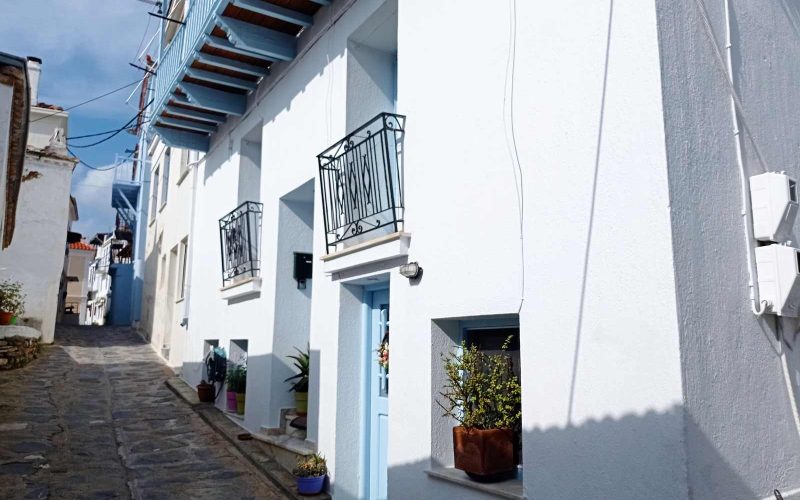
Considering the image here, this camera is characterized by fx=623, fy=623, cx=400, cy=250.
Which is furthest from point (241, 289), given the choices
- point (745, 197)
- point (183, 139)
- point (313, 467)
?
point (745, 197)

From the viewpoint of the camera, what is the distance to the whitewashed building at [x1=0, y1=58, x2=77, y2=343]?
15.4 meters

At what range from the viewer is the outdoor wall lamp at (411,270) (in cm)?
479

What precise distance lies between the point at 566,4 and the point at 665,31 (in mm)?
687

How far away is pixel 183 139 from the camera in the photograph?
10859 millimetres

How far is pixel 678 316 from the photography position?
3000mm

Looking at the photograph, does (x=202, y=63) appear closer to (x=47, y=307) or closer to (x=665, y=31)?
(x=665, y=31)

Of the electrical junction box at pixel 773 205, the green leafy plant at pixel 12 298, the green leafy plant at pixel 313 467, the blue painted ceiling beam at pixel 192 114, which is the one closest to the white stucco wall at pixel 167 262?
the blue painted ceiling beam at pixel 192 114

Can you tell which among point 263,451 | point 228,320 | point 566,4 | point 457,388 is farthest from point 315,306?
point 566,4

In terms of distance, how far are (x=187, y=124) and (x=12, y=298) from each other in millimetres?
7414

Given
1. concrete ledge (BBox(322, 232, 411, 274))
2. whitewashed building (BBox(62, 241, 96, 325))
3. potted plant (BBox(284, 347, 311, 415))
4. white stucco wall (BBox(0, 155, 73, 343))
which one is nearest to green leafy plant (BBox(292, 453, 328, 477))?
potted plant (BBox(284, 347, 311, 415))

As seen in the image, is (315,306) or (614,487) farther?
(315,306)

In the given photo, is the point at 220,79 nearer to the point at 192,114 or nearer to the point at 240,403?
the point at 192,114

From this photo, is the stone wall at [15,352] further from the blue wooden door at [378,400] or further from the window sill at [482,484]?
the window sill at [482,484]

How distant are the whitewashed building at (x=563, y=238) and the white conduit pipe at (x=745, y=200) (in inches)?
0.7
